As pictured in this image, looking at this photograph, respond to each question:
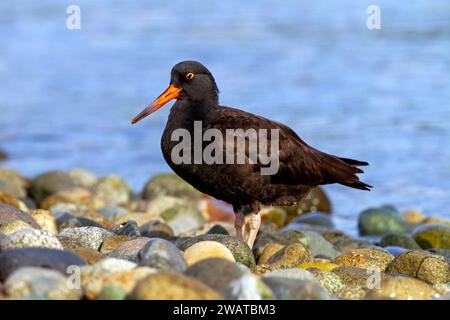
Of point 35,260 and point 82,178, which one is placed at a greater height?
point 35,260

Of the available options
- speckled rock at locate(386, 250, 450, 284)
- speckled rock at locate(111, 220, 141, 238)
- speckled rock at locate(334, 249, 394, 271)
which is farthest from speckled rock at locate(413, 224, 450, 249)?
speckled rock at locate(111, 220, 141, 238)

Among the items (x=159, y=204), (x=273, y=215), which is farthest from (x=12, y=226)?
(x=273, y=215)

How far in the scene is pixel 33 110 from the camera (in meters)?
15.2

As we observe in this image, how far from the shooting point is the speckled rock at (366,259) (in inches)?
242

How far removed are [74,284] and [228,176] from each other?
198 centimetres

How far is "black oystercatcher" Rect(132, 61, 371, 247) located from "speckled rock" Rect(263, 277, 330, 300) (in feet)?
5.48

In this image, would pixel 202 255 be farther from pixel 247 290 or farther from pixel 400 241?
pixel 400 241

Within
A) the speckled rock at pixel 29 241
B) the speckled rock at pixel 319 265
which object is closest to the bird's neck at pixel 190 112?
the speckled rock at pixel 319 265

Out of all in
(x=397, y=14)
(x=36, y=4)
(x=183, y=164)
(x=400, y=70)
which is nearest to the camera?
(x=183, y=164)

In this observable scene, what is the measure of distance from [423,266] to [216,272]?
75.4 inches

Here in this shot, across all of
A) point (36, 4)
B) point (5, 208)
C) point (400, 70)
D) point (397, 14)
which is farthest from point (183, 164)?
point (36, 4)

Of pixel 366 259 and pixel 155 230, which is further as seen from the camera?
pixel 155 230

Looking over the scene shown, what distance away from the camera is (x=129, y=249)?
5434 millimetres
